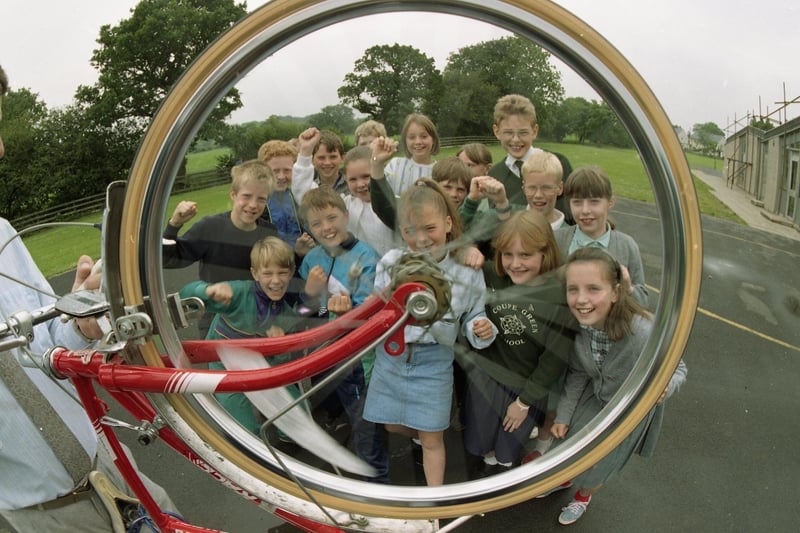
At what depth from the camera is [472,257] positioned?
1.33 meters

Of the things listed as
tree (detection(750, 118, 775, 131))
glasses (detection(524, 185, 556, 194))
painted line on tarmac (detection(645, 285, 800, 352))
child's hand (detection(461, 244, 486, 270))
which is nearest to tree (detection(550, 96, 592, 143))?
glasses (detection(524, 185, 556, 194))

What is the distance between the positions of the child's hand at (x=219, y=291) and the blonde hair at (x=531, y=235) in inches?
26.3

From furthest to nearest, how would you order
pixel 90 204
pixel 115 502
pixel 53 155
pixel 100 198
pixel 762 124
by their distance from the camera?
pixel 53 155, pixel 90 204, pixel 100 198, pixel 762 124, pixel 115 502

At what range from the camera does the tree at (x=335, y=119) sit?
1292mm

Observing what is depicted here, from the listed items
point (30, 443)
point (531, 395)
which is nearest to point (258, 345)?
point (531, 395)

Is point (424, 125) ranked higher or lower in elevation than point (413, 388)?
higher

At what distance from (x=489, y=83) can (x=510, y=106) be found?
7 centimetres

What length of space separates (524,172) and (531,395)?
584 millimetres

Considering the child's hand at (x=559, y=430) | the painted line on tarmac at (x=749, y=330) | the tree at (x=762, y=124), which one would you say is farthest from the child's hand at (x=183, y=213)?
the painted line on tarmac at (x=749, y=330)

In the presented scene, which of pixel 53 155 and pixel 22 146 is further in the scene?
pixel 22 146

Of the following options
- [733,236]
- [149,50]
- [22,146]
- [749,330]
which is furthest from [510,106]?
[749,330]

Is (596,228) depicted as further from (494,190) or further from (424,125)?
(424,125)

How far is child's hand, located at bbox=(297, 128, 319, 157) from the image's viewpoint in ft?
4.25

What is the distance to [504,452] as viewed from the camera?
1.50m
